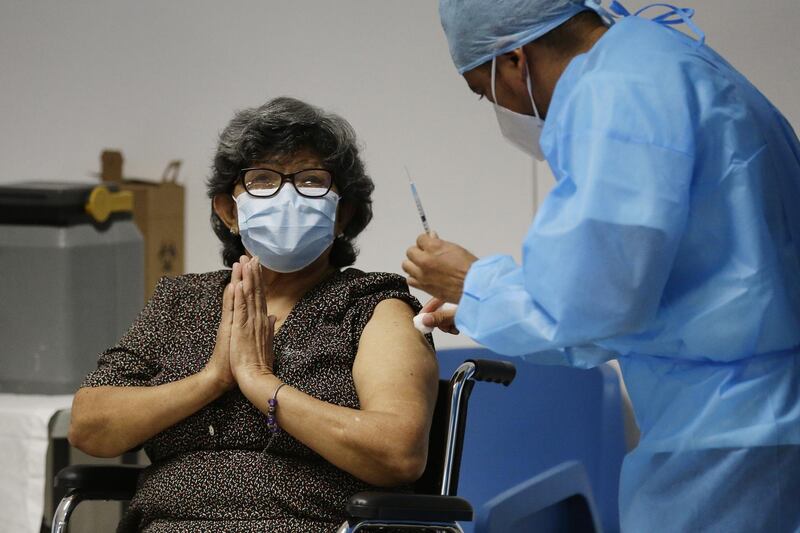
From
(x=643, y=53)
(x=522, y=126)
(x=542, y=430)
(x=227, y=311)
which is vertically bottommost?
(x=542, y=430)

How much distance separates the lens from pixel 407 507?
1693mm

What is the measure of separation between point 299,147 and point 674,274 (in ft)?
3.05

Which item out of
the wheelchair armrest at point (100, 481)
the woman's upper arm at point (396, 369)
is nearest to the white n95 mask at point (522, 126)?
the woman's upper arm at point (396, 369)

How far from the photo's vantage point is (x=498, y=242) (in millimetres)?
3201

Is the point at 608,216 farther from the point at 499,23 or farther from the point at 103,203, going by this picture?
the point at 103,203

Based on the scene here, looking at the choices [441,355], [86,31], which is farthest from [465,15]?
[86,31]

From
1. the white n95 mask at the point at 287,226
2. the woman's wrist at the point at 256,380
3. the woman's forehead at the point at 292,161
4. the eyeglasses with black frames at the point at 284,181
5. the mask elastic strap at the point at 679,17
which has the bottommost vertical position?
the woman's wrist at the point at 256,380

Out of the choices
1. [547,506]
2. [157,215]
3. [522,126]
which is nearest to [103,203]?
[157,215]

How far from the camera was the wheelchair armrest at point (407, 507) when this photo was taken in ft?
5.48

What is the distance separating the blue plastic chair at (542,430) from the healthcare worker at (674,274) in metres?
1.32

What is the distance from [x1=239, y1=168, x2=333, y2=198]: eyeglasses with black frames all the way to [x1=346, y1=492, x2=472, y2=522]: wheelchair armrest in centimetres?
62

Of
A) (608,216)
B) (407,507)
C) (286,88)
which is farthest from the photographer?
(286,88)

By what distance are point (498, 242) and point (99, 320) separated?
3.66 feet

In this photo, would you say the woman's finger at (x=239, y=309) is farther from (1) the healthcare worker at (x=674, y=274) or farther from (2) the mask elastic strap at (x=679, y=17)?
(2) the mask elastic strap at (x=679, y=17)
